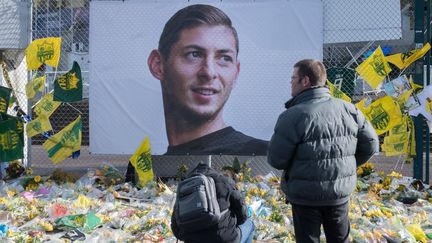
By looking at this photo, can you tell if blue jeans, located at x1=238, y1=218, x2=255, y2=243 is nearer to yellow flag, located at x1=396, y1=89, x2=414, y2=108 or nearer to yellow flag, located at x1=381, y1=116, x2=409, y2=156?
yellow flag, located at x1=381, y1=116, x2=409, y2=156

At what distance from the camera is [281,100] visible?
7703mm

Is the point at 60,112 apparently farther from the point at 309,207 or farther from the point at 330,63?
the point at 309,207

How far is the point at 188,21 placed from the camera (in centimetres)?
777

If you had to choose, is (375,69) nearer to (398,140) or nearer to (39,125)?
(398,140)

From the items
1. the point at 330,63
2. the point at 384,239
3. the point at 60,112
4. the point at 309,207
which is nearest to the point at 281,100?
the point at 330,63

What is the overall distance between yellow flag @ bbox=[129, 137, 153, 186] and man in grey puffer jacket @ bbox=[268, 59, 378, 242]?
3823 mm

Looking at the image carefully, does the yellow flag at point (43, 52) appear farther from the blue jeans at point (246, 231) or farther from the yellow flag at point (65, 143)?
the blue jeans at point (246, 231)

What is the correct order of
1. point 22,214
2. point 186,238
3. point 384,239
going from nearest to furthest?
point 186,238, point 384,239, point 22,214

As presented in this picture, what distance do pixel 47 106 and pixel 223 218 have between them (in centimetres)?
517

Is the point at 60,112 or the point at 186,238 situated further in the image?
the point at 60,112

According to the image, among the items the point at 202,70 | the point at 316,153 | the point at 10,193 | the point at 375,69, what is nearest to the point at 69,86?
the point at 10,193

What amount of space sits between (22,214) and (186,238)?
3217mm

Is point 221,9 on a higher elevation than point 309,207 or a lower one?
higher

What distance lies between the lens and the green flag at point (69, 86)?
7902 mm
